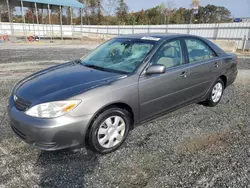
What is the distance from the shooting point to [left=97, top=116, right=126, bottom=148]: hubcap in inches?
104

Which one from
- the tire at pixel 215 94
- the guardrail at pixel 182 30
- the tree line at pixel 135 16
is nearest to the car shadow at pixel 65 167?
the tire at pixel 215 94

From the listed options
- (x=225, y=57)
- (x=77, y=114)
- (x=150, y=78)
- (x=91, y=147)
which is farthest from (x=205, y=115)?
(x=77, y=114)

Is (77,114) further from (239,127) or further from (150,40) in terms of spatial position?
(239,127)

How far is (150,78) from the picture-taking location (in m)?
2.95

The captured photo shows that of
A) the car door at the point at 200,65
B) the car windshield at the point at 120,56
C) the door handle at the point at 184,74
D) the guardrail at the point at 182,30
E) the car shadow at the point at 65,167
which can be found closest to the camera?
the car shadow at the point at 65,167

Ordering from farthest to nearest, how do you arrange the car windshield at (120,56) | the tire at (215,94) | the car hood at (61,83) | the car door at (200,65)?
the tire at (215,94) < the car door at (200,65) < the car windshield at (120,56) < the car hood at (61,83)

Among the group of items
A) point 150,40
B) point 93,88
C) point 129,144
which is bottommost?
point 129,144

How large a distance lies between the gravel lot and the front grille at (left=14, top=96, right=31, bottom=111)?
643 mm

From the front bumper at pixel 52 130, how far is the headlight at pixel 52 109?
0.05 m

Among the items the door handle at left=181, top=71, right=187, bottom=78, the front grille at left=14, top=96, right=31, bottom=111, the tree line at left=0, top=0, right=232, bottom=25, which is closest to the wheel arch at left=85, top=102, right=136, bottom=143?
the front grille at left=14, top=96, right=31, bottom=111

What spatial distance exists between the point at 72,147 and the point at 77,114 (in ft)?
1.39

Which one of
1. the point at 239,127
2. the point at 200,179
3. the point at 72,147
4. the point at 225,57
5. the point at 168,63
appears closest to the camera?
the point at 200,179

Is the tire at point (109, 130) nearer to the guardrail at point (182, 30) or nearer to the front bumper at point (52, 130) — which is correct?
the front bumper at point (52, 130)

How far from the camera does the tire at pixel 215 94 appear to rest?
13.9 feet
